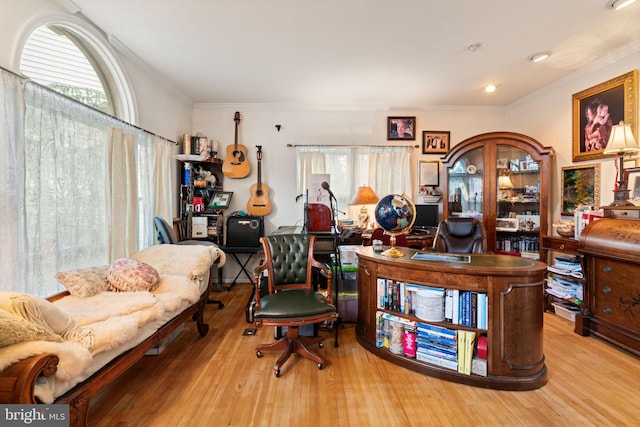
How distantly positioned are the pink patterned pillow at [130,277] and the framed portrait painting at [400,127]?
3.61m

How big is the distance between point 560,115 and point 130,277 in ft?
16.1

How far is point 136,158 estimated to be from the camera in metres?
2.80

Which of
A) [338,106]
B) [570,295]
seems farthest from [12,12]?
[570,295]

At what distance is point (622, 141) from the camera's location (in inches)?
95.3

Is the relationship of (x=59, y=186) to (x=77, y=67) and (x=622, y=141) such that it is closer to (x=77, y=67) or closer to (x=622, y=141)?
(x=77, y=67)

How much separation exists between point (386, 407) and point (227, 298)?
2.57 meters

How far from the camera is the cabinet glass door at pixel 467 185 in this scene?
→ 3746 mm

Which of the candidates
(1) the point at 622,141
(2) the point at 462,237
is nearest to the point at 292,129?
(2) the point at 462,237

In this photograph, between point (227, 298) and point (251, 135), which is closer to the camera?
point (227, 298)

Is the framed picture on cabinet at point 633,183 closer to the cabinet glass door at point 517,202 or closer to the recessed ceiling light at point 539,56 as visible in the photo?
the cabinet glass door at point 517,202

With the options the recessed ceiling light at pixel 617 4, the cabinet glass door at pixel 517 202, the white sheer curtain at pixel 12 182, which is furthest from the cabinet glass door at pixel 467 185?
the white sheer curtain at pixel 12 182

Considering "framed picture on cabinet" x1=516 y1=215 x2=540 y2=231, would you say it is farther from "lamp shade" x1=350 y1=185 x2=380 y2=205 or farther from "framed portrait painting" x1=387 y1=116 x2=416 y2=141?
"lamp shade" x1=350 y1=185 x2=380 y2=205

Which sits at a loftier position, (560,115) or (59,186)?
(560,115)

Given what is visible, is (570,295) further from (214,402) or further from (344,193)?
(214,402)
